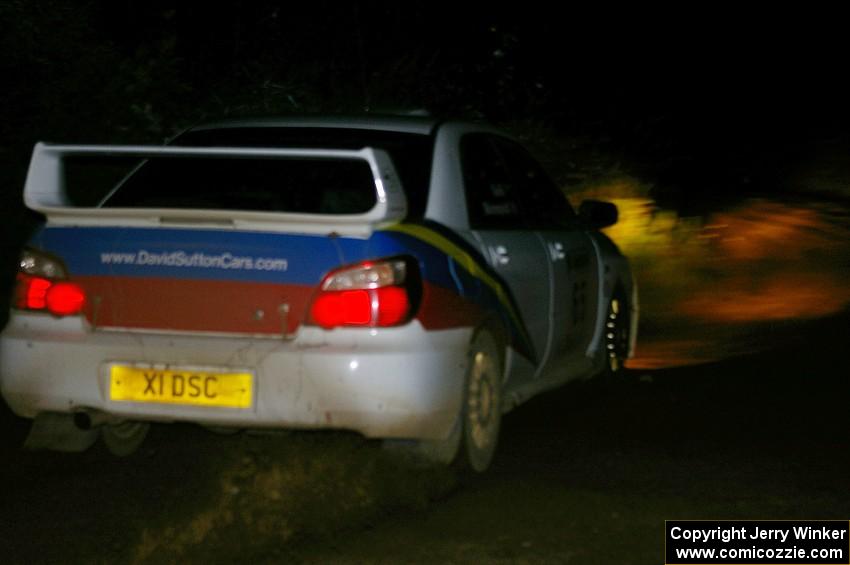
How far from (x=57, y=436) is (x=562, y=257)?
2.61 meters

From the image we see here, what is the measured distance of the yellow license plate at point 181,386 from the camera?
6.28 metres

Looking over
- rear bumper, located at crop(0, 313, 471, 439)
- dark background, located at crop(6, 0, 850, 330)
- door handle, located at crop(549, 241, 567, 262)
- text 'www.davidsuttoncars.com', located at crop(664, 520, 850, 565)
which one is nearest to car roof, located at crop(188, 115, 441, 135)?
door handle, located at crop(549, 241, 567, 262)

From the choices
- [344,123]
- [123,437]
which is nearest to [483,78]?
[344,123]

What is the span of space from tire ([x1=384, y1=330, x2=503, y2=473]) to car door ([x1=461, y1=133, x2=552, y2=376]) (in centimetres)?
41

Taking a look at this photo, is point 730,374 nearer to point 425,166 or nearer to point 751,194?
point 425,166

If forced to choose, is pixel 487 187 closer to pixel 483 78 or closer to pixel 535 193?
pixel 535 193

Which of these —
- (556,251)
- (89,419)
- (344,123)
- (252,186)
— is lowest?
(89,419)

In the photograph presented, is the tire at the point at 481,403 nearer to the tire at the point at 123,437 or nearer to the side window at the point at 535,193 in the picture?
the side window at the point at 535,193

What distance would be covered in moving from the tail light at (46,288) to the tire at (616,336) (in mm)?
3524

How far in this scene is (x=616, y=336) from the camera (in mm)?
9461

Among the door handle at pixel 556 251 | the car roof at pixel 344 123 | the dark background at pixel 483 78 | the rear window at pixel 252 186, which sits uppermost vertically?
the car roof at pixel 344 123

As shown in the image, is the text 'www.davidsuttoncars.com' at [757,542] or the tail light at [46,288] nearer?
the text 'www.davidsuttoncars.com' at [757,542]

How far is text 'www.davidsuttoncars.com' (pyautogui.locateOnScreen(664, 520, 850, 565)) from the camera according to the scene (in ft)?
18.5

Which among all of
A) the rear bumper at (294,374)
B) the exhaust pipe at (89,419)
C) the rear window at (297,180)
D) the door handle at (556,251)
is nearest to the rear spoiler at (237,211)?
the rear bumper at (294,374)
